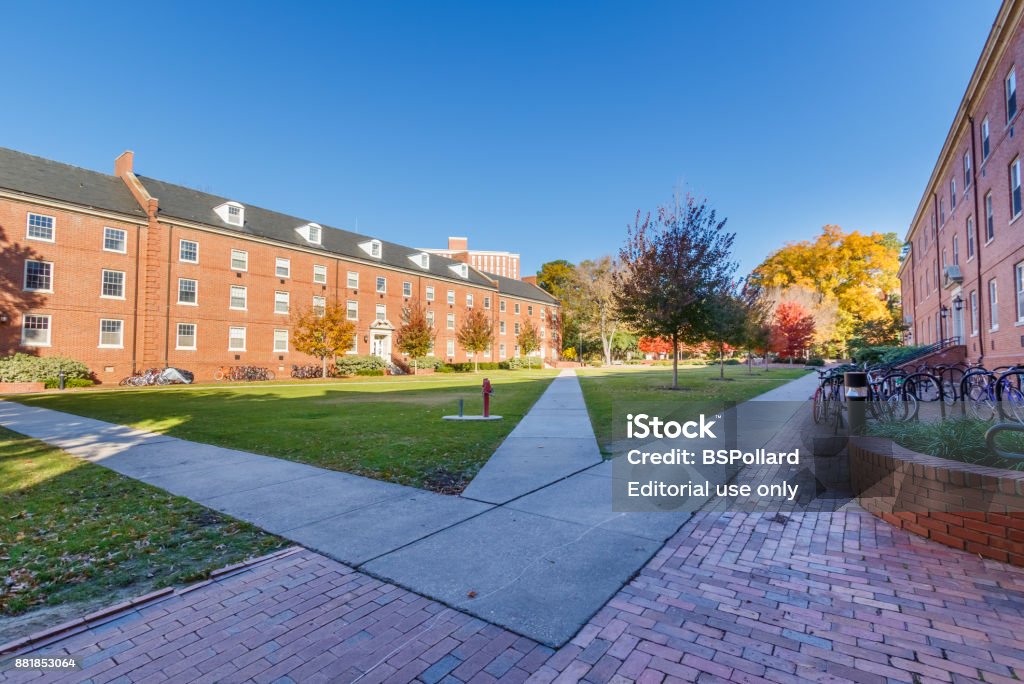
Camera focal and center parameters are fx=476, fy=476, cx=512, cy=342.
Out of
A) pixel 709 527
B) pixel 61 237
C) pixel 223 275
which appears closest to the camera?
pixel 709 527

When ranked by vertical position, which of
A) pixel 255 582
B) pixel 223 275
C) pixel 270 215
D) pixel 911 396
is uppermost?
pixel 270 215

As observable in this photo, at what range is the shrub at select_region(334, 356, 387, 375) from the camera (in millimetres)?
35469

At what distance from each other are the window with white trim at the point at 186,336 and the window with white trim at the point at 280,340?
16.4 feet

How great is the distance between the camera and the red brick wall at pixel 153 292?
24.3 meters

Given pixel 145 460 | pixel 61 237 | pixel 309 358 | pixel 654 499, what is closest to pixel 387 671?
pixel 654 499

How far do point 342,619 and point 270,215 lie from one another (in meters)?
40.1

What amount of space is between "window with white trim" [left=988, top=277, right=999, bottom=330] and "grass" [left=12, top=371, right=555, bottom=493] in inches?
617

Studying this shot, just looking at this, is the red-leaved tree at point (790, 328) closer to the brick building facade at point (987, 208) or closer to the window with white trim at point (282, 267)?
the brick building facade at point (987, 208)

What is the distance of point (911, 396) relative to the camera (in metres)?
8.66

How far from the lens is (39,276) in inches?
965

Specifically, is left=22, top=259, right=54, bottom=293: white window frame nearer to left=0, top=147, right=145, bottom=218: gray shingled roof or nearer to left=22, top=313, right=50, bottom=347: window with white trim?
left=22, top=313, right=50, bottom=347: window with white trim

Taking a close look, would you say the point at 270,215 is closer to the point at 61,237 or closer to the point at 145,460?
the point at 61,237

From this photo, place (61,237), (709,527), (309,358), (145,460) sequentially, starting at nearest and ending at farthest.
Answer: (709,527) < (145,460) < (61,237) < (309,358)

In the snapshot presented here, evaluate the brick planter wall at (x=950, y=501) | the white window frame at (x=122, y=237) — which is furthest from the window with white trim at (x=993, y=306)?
the white window frame at (x=122, y=237)
